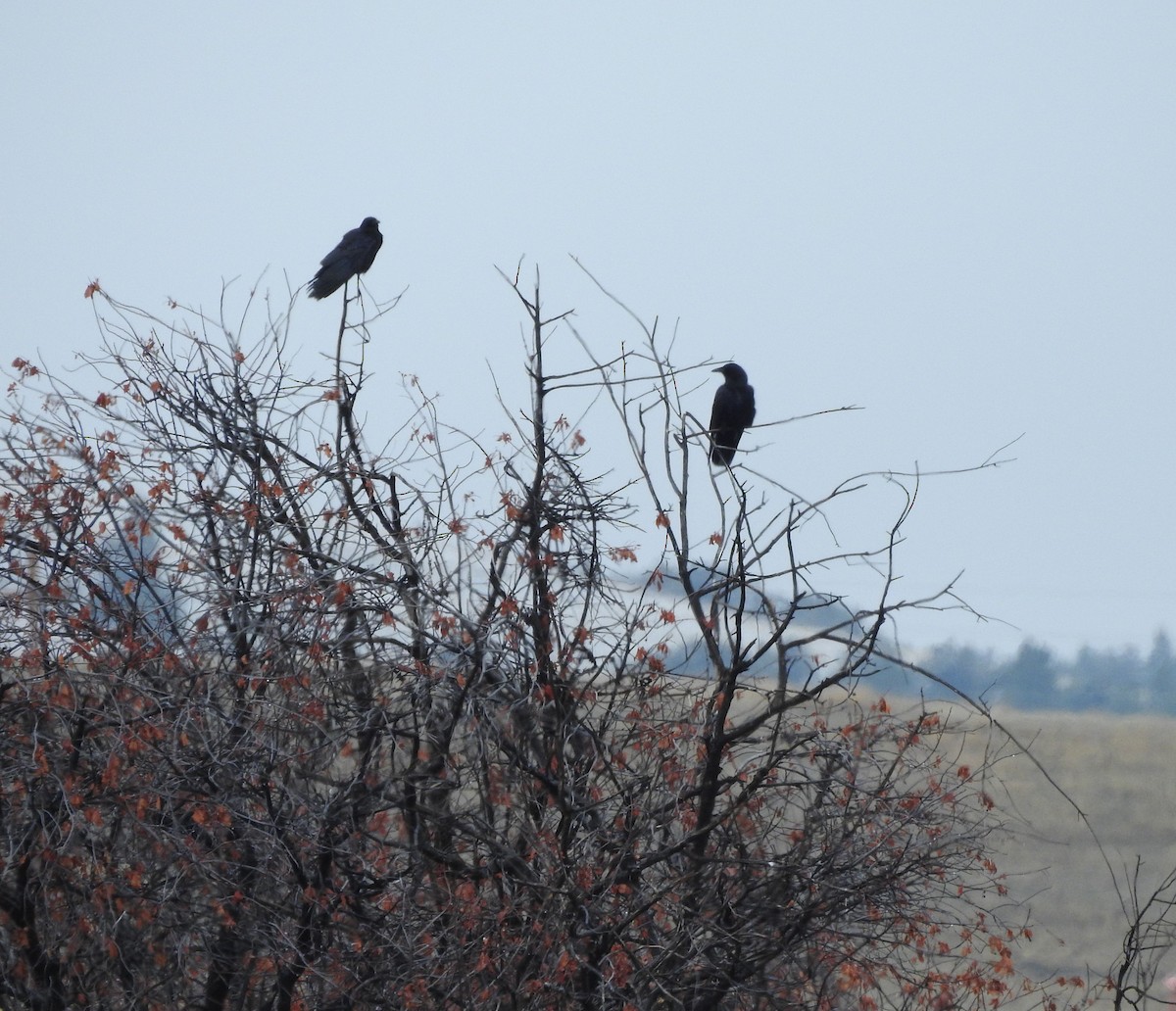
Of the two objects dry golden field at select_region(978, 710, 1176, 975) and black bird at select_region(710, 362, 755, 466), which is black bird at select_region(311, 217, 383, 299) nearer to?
black bird at select_region(710, 362, 755, 466)

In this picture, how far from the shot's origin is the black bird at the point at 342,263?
11469mm

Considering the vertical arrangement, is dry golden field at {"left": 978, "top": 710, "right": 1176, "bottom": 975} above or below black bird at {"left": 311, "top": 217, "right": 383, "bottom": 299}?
below

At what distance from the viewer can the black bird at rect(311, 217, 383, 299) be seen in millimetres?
11469

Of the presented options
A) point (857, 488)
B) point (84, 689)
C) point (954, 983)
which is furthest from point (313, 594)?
point (954, 983)

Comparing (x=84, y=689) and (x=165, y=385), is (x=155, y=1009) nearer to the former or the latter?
(x=84, y=689)

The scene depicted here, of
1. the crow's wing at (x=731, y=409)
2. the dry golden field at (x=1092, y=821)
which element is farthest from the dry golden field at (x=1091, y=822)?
the crow's wing at (x=731, y=409)

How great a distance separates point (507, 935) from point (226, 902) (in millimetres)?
1332

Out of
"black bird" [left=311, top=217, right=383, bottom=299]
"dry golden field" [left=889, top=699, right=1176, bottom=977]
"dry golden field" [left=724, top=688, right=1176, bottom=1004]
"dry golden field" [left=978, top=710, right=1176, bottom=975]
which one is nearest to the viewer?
"black bird" [left=311, top=217, right=383, bottom=299]

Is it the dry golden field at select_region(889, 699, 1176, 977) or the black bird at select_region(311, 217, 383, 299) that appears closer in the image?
the black bird at select_region(311, 217, 383, 299)

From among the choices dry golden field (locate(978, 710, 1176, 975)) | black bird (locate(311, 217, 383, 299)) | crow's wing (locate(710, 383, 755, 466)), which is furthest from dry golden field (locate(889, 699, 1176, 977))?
black bird (locate(311, 217, 383, 299))

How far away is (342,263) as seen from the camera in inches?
455

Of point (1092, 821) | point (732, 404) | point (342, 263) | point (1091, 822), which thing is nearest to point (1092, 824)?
point (1091, 822)

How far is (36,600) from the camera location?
19.3ft

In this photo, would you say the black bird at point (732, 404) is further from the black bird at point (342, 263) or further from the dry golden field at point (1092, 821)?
the dry golden field at point (1092, 821)
